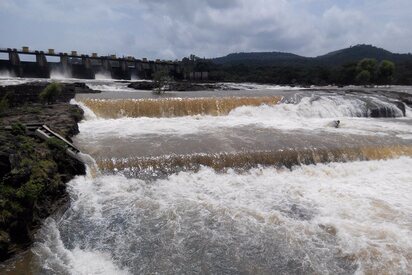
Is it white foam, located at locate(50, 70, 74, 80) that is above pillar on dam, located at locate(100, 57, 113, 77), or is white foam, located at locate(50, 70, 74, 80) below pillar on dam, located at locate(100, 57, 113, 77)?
below

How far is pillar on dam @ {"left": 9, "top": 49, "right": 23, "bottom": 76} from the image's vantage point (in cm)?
3638

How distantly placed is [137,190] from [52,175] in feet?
5.18

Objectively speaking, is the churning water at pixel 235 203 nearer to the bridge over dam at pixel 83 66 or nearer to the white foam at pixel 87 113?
the white foam at pixel 87 113

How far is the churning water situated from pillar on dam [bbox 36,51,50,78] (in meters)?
27.6

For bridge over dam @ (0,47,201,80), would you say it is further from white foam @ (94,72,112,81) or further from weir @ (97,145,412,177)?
weir @ (97,145,412,177)

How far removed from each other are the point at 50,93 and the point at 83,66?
27192 millimetres

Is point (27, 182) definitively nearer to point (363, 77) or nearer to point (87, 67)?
point (87, 67)

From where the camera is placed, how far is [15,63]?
120 ft

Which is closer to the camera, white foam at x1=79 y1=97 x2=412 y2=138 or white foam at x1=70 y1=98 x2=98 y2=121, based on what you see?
white foam at x1=79 y1=97 x2=412 y2=138

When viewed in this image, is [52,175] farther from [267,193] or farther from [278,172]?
[278,172]

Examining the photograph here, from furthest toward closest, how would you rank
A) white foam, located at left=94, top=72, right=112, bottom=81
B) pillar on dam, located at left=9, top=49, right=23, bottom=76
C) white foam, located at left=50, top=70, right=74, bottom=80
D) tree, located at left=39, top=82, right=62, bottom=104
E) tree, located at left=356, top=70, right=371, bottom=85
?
tree, located at left=356, top=70, right=371, bottom=85 < white foam, located at left=94, top=72, right=112, bottom=81 < white foam, located at left=50, top=70, right=74, bottom=80 < pillar on dam, located at left=9, top=49, right=23, bottom=76 < tree, located at left=39, top=82, right=62, bottom=104

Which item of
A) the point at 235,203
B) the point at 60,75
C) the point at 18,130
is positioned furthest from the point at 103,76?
the point at 235,203

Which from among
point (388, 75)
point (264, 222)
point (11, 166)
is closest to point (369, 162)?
point (264, 222)

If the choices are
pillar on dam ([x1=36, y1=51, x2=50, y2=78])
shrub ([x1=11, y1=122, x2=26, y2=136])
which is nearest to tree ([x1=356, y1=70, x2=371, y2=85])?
pillar on dam ([x1=36, y1=51, x2=50, y2=78])
